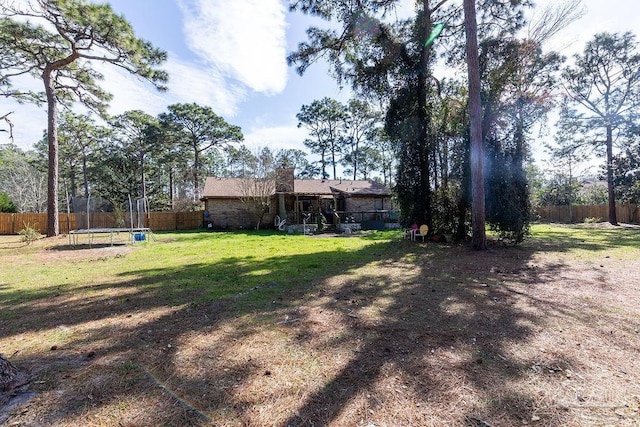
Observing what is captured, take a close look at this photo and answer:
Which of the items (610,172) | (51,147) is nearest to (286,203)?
(51,147)

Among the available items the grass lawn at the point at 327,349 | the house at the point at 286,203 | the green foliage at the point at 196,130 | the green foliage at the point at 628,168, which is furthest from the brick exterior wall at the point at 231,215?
the green foliage at the point at 628,168

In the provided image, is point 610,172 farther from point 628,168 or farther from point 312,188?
point 312,188

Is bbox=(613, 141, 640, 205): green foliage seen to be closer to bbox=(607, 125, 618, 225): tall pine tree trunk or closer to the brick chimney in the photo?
bbox=(607, 125, 618, 225): tall pine tree trunk

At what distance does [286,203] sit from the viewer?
21.3m

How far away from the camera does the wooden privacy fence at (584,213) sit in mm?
24131

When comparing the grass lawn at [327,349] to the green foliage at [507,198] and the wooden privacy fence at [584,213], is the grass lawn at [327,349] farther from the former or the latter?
the wooden privacy fence at [584,213]

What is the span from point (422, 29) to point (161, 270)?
36.8 feet

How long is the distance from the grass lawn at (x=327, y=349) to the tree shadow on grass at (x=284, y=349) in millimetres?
15

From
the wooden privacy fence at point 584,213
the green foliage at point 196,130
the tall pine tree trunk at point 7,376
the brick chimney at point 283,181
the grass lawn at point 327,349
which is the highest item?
the green foliage at point 196,130

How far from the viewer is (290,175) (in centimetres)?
1997

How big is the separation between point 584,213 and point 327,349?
34.0 metres

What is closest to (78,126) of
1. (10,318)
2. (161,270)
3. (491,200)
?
(161,270)

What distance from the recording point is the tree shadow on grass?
2006 mm

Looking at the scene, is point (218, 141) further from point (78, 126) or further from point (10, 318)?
point (10, 318)
